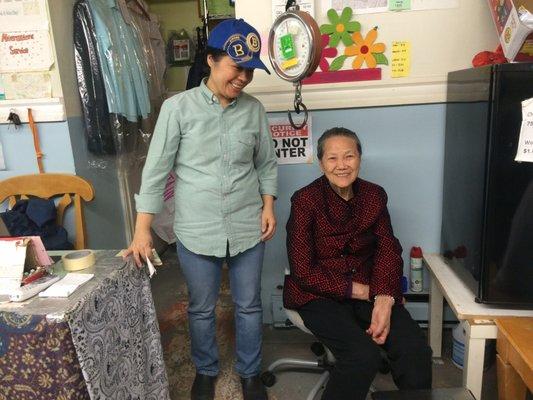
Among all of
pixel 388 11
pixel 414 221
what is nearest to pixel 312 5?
pixel 388 11

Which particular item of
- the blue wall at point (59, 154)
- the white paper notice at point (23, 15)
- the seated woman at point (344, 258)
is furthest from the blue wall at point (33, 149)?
the seated woman at point (344, 258)

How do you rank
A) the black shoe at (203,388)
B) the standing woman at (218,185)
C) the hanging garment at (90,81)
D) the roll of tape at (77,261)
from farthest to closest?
1. the hanging garment at (90,81)
2. the black shoe at (203,388)
3. the standing woman at (218,185)
4. the roll of tape at (77,261)

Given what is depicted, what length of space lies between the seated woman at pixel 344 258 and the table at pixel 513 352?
247 mm

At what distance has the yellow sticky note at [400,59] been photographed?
1.75 metres

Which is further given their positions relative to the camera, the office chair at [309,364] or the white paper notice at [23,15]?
the white paper notice at [23,15]

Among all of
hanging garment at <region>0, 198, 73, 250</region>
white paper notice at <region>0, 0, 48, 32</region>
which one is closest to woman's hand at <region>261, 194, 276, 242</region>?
hanging garment at <region>0, 198, 73, 250</region>

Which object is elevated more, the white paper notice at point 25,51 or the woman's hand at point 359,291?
the white paper notice at point 25,51

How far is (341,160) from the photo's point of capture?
4.84 feet

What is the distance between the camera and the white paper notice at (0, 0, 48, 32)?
75.4 inches

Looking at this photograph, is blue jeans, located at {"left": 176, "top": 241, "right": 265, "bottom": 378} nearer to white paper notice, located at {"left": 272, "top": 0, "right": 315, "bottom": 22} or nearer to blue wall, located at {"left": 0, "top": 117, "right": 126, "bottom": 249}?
blue wall, located at {"left": 0, "top": 117, "right": 126, "bottom": 249}

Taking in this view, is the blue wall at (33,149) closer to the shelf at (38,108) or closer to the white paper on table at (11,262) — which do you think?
the shelf at (38,108)

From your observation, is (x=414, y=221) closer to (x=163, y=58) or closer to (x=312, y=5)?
(x=312, y=5)

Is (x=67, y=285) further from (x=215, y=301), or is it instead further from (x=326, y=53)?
(x=326, y=53)

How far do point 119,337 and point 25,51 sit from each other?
151 cm
